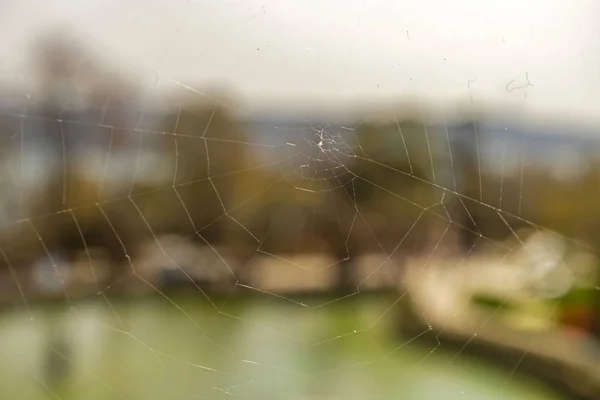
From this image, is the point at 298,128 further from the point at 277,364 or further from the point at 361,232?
the point at 277,364

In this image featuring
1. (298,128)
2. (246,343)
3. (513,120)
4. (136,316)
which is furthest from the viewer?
(136,316)

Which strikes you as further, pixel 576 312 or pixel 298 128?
pixel 576 312

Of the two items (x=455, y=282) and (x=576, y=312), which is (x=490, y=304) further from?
(x=576, y=312)

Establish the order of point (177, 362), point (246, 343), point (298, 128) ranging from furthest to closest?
point (246, 343), point (177, 362), point (298, 128)

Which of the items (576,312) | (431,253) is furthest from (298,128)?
(576,312)

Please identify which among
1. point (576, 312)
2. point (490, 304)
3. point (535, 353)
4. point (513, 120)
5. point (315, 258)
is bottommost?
point (535, 353)

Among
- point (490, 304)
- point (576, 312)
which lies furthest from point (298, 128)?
point (576, 312)

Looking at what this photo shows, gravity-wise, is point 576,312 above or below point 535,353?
above
